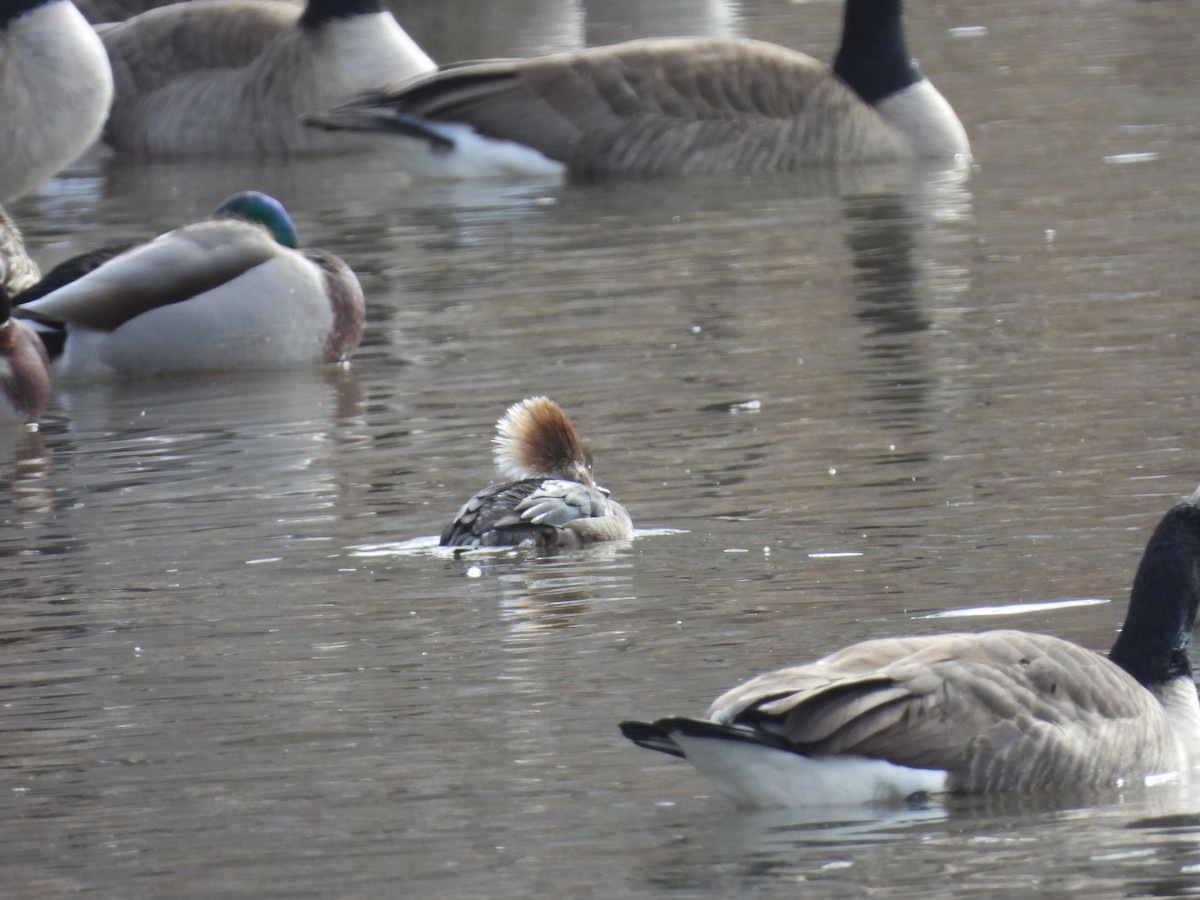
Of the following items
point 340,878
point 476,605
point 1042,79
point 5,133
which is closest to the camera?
point 340,878

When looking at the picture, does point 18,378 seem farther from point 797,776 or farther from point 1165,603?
point 797,776

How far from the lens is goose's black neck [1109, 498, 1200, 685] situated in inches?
249

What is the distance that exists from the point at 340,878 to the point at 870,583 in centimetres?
279

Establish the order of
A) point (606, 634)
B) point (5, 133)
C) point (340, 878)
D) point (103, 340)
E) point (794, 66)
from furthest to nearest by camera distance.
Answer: point (794, 66)
point (5, 133)
point (103, 340)
point (606, 634)
point (340, 878)

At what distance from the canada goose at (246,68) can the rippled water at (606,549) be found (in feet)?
11.5

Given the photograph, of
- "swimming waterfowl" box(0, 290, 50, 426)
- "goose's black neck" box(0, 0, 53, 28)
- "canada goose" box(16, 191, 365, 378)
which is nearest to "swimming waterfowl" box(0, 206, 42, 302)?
"canada goose" box(16, 191, 365, 378)

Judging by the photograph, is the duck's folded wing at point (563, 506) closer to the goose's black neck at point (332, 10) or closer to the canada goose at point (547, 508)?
the canada goose at point (547, 508)

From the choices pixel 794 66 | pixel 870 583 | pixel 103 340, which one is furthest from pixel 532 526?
pixel 794 66

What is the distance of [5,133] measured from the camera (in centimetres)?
1744

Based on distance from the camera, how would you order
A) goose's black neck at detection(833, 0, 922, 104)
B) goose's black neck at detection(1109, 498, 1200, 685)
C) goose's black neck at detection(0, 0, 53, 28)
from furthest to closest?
goose's black neck at detection(833, 0, 922, 104), goose's black neck at detection(0, 0, 53, 28), goose's black neck at detection(1109, 498, 1200, 685)

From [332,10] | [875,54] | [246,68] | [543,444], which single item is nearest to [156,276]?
[543,444]

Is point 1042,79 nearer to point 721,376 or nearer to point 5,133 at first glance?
point 5,133

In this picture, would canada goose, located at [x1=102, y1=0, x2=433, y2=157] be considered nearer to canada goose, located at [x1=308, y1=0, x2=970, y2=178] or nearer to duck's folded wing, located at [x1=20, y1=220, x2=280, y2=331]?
canada goose, located at [x1=308, y1=0, x2=970, y2=178]

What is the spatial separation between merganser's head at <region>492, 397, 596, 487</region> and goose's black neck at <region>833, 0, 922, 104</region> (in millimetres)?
10430
